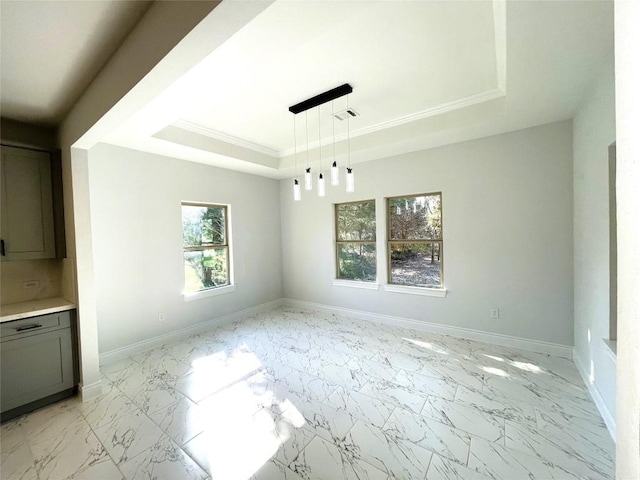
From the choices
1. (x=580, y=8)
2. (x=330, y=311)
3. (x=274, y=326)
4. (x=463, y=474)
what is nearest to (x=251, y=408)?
(x=463, y=474)

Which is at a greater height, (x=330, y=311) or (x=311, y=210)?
(x=311, y=210)

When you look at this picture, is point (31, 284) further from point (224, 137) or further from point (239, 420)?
point (224, 137)

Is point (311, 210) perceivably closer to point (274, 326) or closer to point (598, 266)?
point (274, 326)

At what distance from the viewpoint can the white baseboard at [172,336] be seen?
3.02m

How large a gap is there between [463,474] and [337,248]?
3.40 meters

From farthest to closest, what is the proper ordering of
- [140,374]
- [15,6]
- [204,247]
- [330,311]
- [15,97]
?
[330,311] < [204,247] < [140,374] < [15,97] < [15,6]

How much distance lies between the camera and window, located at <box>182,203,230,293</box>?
3.86m

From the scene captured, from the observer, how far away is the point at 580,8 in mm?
1346

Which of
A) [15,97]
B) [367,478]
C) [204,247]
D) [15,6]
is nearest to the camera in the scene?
[15,6]

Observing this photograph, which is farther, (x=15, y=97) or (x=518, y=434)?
(x=15, y=97)

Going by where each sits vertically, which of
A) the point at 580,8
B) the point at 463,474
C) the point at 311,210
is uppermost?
the point at 580,8

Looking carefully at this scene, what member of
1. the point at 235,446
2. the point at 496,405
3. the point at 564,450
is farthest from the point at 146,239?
the point at 564,450

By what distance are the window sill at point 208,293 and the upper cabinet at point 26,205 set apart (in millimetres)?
1578

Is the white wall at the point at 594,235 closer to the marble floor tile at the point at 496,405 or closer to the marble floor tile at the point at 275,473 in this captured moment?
the marble floor tile at the point at 496,405
